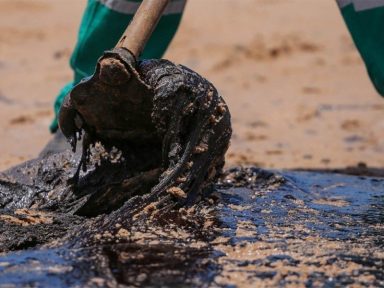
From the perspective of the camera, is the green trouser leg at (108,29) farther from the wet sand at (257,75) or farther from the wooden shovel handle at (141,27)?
the wooden shovel handle at (141,27)

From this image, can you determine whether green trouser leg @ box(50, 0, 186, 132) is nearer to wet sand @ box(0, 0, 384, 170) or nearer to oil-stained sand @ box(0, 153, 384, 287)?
wet sand @ box(0, 0, 384, 170)

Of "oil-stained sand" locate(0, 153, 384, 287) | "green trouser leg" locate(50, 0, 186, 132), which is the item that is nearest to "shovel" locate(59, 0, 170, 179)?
"oil-stained sand" locate(0, 153, 384, 287)

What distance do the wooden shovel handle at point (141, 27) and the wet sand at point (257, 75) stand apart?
1453mm

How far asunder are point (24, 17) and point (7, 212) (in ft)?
19.0

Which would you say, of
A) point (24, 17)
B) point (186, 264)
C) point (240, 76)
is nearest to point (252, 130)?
point (240, 76)

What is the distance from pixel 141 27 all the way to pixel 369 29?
96 cm

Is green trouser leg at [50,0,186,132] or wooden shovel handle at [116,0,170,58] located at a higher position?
wooden shovel handle at [116,0,170,58]

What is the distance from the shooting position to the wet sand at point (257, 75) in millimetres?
4625

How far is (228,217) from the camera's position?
2520mm

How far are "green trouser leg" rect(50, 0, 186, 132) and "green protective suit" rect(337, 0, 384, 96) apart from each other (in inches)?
25.9

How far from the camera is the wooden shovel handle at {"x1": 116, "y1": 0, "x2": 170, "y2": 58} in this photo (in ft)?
8.26

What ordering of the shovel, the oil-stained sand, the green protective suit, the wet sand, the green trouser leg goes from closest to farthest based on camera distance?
the oil-stained sand
the shovel
the green protective suit
the green trouser leg
the wet sand

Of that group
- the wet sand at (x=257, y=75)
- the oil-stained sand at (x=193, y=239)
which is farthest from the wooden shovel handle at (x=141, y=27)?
the wet sand at (x=257, y=75)

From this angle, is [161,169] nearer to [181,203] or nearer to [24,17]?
[181,203]
